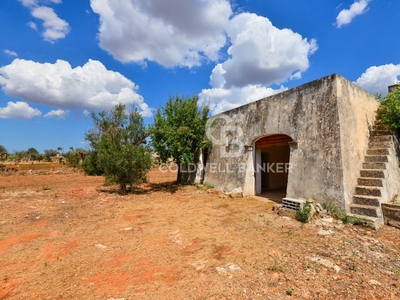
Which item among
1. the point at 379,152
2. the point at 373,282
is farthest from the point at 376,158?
the point at 373,282

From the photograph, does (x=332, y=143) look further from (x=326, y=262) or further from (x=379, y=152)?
(x=326, y=262)

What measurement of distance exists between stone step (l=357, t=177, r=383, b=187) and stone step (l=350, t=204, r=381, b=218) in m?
0.75

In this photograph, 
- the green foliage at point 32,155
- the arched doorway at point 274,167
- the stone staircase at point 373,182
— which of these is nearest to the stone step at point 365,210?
the stone staircase at point 373,182

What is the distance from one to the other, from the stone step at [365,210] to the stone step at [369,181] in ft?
2.47

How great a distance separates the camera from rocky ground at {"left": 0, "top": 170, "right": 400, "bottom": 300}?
9.02 feet

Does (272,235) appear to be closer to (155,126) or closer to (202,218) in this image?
(202,218)

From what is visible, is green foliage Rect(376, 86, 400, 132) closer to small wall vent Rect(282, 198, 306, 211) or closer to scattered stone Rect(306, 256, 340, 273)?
small wall vent Rect(282, 198, 306, 211)

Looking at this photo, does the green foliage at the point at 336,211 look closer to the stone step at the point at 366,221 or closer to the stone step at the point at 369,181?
the stone step at the point at 366,221

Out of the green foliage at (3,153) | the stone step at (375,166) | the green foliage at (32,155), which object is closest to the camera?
Result: the stone step at (375,166)

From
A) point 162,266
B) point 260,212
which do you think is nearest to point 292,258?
point 162,266

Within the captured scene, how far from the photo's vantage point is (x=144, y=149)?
9.75m

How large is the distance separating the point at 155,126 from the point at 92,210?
5.13 metres

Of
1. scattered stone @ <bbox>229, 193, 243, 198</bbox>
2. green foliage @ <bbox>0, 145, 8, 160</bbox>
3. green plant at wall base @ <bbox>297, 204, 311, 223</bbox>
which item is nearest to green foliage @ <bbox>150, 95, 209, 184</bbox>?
scattered stone @ <bbox>229, 193, 243, 198</bbox>

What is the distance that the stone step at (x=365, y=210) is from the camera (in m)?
4.91
